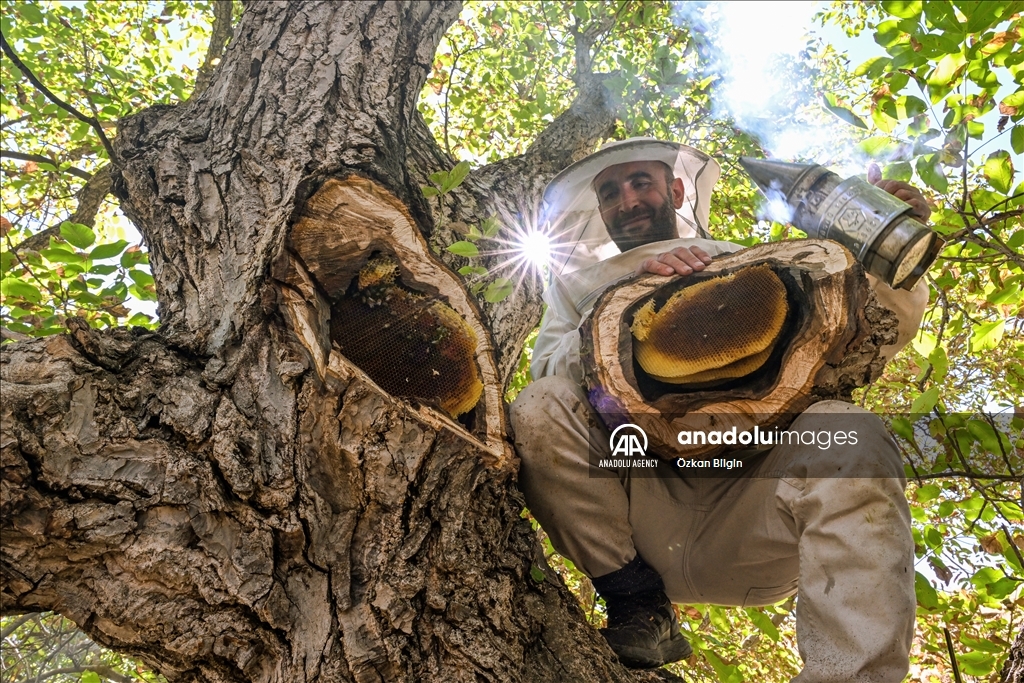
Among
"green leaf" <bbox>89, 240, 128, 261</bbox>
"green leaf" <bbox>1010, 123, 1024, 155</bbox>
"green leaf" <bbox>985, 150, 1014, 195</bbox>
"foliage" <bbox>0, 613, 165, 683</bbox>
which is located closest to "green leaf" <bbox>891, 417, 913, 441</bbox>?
"green leaf" <bbox>985, 150, 1014, 195</bbox>

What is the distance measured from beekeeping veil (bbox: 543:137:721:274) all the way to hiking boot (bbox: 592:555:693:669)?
147 cm

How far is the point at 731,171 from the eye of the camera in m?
5.75

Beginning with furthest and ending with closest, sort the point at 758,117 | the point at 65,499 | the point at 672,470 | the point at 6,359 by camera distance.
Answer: the point at 758,117 → the point at 672,470 → the point at 6,359 → the point at 65,499

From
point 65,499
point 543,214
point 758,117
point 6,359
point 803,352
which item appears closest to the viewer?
point 65,499

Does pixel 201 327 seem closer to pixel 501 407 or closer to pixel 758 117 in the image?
pixel 501 407

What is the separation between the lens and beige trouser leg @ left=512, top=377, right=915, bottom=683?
1635 mm

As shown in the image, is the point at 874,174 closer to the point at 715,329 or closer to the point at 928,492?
the point at 715,329

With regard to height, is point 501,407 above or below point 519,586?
above

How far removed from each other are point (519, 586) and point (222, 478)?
2.83 ft

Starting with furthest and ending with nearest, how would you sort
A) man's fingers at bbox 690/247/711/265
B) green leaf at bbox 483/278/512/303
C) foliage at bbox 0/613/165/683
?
foliage at bbox 0/613/165/683 < man's fingers at bbox 690/247/711/265 < green leaf at bbox 483/278/512/303

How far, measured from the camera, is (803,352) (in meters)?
1.90

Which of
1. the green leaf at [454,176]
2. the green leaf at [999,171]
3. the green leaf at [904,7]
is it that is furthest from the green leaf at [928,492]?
the green leaf at [454,176]

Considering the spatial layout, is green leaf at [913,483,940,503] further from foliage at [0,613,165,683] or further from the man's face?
foliage at [0,613,165,683]

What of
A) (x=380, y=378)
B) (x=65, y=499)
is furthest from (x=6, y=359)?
(x=380, y=378)
